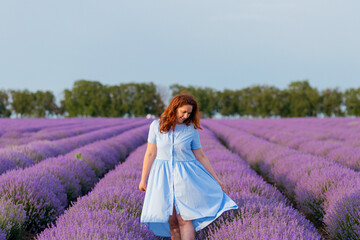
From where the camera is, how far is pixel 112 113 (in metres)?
59.8

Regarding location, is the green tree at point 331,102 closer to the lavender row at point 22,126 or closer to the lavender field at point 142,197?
the lavender row at point 22,126

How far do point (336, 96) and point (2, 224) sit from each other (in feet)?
204

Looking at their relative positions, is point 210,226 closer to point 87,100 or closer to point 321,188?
point 321,188

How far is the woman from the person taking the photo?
7.22ft

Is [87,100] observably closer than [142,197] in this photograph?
No

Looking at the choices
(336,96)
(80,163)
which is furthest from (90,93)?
(80,163)

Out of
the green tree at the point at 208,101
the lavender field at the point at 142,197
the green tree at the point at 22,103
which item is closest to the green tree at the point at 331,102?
the green tree at the point at 208,101

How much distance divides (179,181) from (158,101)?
61198 millimetres

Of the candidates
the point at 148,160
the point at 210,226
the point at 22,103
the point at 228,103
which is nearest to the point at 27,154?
the point at 148,160

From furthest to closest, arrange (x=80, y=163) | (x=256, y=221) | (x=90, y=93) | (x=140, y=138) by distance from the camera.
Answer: (x=90, y=93) → (x=140, y=138) → (x=80, y=163) → (x=256, y=221)

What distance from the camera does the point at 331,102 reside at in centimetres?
5522

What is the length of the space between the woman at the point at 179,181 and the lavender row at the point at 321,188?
1.55 metres

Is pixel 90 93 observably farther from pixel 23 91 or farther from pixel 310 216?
pixel 310 216

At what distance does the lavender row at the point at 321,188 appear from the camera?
9.77 ft
